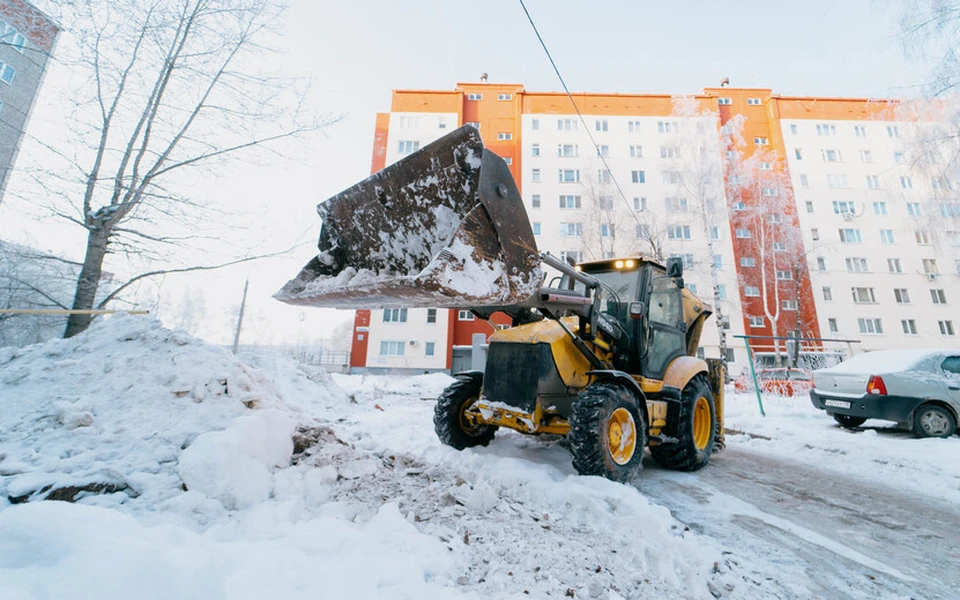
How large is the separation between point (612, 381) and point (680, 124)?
22.4m

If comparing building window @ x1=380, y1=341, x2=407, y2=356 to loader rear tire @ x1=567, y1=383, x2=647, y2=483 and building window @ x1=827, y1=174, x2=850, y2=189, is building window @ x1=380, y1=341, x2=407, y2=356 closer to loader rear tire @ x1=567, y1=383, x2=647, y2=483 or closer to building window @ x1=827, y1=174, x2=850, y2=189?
loader rear tire @ x1=567, y1=383, x2=647, y2=483

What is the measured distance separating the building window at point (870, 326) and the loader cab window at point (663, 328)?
30571 millimetres

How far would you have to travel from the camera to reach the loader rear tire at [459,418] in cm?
421

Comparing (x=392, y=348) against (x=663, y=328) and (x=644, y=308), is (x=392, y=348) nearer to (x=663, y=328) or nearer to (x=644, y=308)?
(x=663, y=328)

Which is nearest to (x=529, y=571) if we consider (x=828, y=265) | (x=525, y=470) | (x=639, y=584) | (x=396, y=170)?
(x=639, y=584)

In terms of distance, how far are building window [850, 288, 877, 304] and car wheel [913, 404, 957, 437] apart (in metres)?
26.9

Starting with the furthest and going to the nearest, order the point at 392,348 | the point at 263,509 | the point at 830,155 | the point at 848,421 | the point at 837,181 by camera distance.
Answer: the point at 830,155, the point at 837,181, the point at 392,348, the point at 848,421, the point at 263,509

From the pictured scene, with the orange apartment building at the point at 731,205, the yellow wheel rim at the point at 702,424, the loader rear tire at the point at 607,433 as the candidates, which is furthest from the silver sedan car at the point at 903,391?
the orange apartment building at the point at 731,205

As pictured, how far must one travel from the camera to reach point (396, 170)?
2980 mm

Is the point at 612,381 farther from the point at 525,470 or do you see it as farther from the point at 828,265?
the point at 828,265

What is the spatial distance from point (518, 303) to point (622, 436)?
1.85m

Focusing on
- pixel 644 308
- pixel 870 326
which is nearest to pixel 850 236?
pixel 870 326

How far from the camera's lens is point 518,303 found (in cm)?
262

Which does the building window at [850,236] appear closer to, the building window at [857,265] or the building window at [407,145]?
the building window at [857,265]
